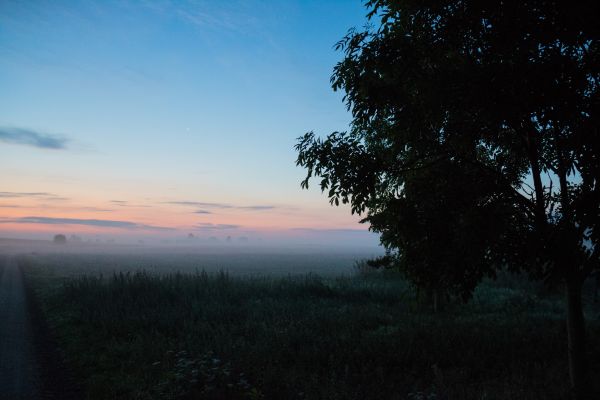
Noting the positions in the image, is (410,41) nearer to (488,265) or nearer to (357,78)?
(357,78)

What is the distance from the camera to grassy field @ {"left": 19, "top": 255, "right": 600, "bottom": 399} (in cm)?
809

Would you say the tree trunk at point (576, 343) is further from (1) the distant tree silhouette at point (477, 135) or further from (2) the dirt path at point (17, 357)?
(2) the dirt path at point (17, 357)

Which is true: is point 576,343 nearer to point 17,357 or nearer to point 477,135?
point 477,135

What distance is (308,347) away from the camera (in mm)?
10820

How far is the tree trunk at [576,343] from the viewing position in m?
7.28

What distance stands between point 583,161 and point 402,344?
700 centimetres

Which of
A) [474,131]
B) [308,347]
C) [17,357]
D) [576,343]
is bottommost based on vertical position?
[17,357]

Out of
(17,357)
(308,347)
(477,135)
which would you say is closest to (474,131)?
(477,135)

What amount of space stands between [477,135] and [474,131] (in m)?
0.31

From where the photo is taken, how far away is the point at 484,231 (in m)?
6.23

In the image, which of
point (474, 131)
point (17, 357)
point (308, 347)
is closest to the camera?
point (474, 131)

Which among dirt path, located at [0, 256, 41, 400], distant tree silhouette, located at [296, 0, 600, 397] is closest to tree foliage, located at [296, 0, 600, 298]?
distant tree silhouette, located at [296, 0, 600, 397]

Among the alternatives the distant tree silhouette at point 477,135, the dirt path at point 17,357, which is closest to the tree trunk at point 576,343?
the distant tree silhouette at point 477,135

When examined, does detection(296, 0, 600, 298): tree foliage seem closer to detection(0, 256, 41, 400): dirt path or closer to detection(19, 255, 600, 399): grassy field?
detection(19, 255, 600, 399): grassy field
